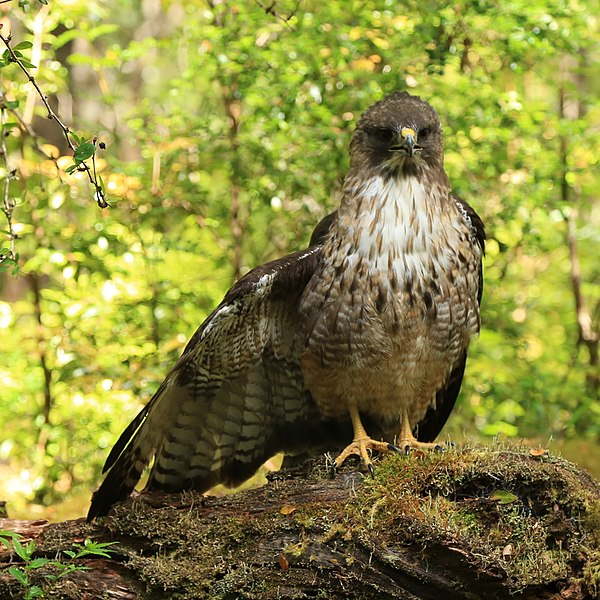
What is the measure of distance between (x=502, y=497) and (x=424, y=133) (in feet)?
6.93

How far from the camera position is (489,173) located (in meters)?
7.21

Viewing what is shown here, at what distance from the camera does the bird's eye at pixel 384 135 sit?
4699 millimetres

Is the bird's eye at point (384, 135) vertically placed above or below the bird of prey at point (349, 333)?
above

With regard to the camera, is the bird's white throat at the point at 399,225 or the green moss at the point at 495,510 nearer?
the green moss at the point at 495,510

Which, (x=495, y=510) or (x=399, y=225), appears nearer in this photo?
(x=495, y=510)

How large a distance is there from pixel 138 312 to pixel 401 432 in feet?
10.5

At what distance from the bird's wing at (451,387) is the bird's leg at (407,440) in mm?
312

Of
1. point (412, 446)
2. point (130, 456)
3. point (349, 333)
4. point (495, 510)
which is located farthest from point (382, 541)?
point (130, 456)

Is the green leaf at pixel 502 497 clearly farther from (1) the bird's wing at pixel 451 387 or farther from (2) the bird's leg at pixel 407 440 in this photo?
(1) the bird's wing at pixel 451 387

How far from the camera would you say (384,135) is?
4742mm

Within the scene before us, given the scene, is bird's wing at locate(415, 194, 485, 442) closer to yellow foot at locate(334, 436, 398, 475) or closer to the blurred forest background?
yellow foot at locate(334, 436, 398, 475)

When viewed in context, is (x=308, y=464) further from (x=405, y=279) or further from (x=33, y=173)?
(x=33, y=173)

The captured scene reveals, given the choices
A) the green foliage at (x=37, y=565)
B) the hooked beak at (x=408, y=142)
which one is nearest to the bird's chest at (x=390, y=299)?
the hooked beak at (x=408, y=142)

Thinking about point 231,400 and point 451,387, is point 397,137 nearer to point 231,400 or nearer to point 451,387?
point 451,387
